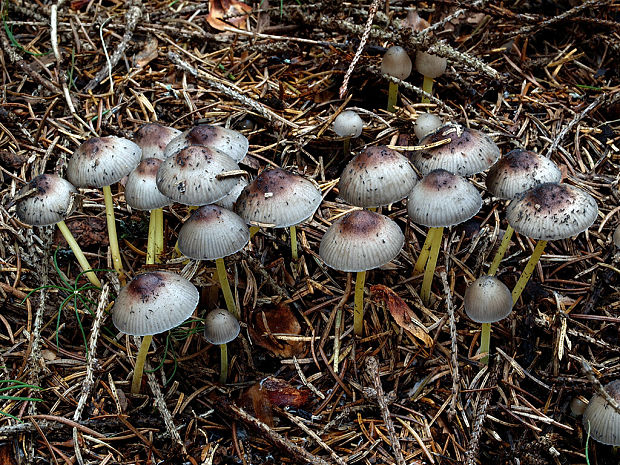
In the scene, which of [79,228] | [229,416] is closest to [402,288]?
[229,416]

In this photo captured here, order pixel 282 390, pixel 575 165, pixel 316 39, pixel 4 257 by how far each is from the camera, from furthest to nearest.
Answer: pixel 316 39, pixel 575 165, pixel 4 257, pixel 282 390

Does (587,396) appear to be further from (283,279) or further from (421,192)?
(283,279)

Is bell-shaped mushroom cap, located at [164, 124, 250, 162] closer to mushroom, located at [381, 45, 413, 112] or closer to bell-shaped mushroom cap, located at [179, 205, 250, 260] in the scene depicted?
bell-shaped mushroom cap, located at [179, 205, 250, 260]

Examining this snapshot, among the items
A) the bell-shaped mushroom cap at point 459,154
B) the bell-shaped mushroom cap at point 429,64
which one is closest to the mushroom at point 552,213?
the bell-shaped mushroom cap at point 459,154

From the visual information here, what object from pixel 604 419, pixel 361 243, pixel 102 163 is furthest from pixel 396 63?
pixel 604 419

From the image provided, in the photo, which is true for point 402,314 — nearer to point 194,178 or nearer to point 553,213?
point 553,213
